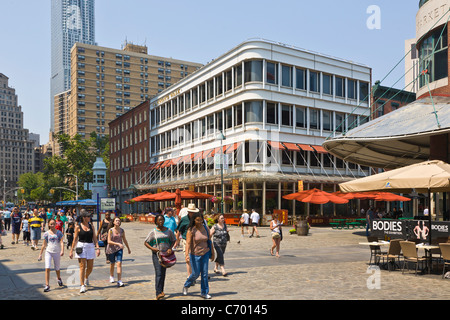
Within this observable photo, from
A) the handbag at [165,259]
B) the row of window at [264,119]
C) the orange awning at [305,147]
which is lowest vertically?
the handbag at [165,259]

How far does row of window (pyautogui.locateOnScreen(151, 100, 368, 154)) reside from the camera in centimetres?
4491

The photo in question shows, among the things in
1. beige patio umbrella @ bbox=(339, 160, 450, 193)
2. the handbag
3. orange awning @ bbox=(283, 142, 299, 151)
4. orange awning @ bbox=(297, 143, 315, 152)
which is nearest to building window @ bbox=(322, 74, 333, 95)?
orange awning @ bbox=(297, 143, 315, 152)

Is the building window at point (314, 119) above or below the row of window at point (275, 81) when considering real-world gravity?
below

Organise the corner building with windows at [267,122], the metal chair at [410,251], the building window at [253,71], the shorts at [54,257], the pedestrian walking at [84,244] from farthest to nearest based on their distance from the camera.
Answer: the building window at [253,71] < the corner building with windows at [267,122] < the metal chair at [410,251] < the shorts at [54,257] < the pedestrian walking at [84,244]

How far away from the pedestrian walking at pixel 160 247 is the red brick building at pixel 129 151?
5666 cm

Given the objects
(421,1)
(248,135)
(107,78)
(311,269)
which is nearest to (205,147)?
(248,135)

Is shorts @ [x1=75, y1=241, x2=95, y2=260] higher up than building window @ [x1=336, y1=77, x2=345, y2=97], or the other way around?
building window @ [x1=336, y1=77, x2=345, y2=97]

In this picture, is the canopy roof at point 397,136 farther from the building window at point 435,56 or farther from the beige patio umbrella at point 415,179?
the beige patio umbrella at point 415,179

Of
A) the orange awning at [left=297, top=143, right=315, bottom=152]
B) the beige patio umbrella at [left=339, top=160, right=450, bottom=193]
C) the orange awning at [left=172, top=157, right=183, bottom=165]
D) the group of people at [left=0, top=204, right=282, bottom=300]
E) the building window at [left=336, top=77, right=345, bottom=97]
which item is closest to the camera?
the group of people at [left=0, top=204, right=282, bottom=300]

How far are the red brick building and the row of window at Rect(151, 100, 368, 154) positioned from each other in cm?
1369

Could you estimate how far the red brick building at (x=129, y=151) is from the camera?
227 feet

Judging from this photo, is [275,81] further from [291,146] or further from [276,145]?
[291,146]

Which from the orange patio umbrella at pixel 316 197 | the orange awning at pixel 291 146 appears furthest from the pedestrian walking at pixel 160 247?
the orange awning at pixel 291 146

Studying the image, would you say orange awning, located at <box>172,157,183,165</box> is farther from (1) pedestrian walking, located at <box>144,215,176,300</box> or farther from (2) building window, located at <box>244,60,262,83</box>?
(1) pedestrian walking, located at <box>144,215,176,300</box>
